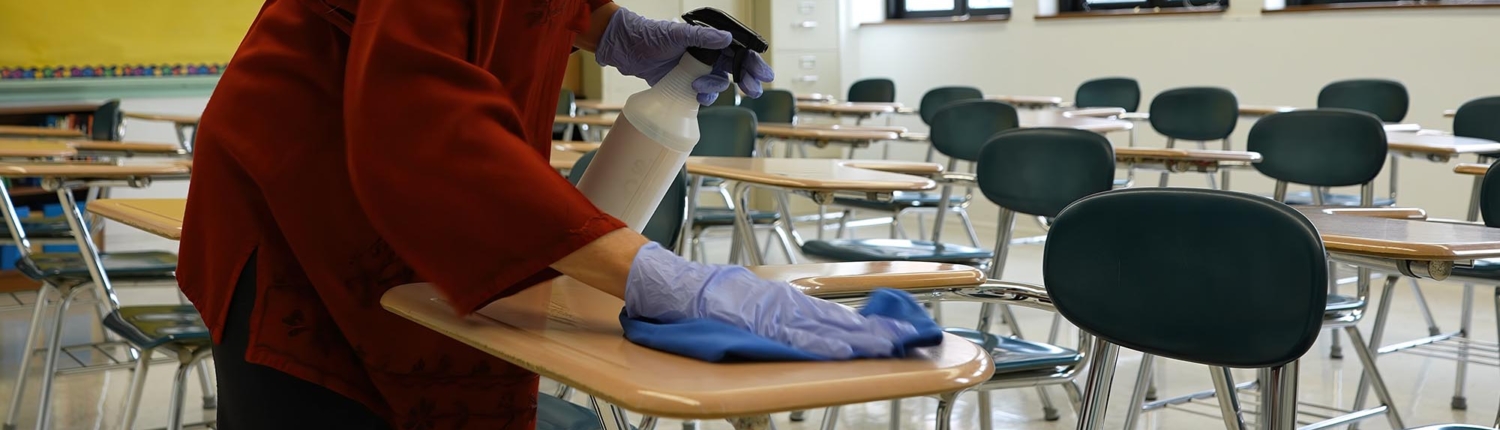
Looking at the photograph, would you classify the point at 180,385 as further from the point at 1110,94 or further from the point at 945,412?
the point at 1110,94

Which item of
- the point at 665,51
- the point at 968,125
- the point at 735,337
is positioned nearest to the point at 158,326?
the point at 665,51

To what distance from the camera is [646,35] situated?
123 centimetres

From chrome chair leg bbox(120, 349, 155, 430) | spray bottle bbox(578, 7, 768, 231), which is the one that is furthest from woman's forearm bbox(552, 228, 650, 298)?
chrome chair leg bbox(120, 349, 155, 430)

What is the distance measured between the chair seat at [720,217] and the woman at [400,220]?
9.30 feet

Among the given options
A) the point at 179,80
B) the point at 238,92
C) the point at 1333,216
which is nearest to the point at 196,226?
the point at 238,92

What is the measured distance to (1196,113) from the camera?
530 cm

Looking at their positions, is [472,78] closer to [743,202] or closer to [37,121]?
[743,202]

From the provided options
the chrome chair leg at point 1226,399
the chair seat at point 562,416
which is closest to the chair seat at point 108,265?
the chair seat at point 562,416

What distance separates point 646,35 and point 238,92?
368 millimetres

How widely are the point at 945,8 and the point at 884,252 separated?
175 inches

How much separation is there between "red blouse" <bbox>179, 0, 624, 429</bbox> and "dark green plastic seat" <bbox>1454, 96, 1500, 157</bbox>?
4.29m

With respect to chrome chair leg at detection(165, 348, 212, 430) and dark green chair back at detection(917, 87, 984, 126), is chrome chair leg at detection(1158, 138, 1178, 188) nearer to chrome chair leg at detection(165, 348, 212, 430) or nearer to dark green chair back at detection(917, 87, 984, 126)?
dark green chair back at detection(917, 87, 984, 126)

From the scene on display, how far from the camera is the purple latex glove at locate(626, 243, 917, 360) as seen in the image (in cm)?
83

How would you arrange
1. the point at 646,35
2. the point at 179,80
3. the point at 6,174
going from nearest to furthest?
1. the point at 646,35
2. the point at 6,174
3. the point at 179,80
